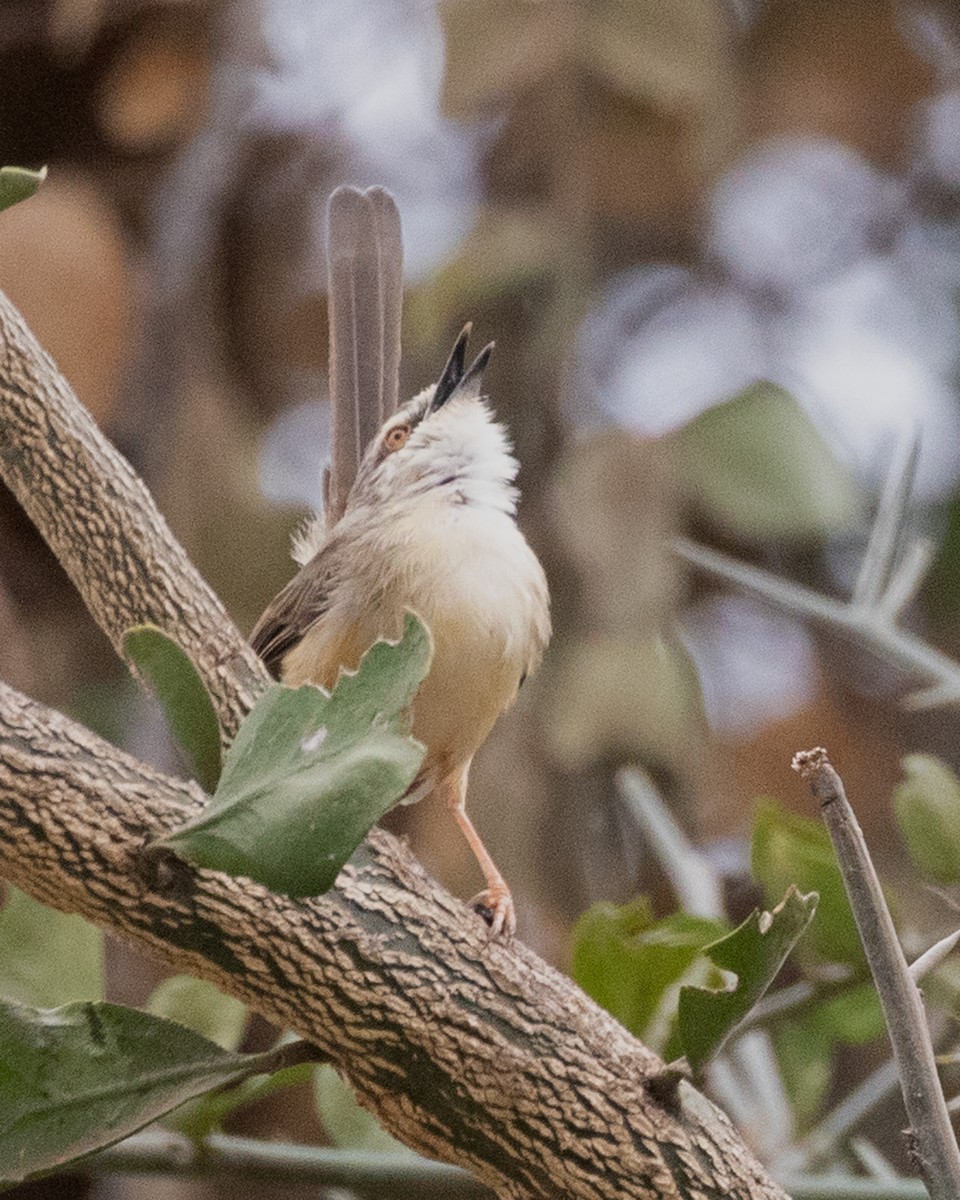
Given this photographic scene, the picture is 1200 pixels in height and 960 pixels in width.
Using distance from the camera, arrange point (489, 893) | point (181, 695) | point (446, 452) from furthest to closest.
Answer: point (446, 452) → point (489, 893) → point (181, 695)

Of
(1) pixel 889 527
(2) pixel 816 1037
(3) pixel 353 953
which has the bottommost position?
(2) pixel 816 1037

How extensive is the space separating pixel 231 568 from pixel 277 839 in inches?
73.7

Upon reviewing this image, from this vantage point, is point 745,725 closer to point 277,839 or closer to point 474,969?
point 474,969

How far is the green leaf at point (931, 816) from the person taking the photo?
1.57 m

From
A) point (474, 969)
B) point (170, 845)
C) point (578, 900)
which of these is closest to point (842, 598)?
point (578, 900)

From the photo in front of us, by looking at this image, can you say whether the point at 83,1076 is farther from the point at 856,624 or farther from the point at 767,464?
the point at 767,464

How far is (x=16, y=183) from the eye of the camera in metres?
1.01

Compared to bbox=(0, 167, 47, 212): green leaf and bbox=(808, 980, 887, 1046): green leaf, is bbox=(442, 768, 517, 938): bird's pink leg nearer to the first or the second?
bbox=(808, 980, 887, 1046): green leaf

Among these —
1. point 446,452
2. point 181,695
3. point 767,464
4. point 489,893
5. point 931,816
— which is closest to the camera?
point 181,695

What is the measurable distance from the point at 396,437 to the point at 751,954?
1000 millimetres

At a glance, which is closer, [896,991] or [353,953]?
[896,991]

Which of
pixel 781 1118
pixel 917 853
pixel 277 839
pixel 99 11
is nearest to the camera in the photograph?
pixel 277 839

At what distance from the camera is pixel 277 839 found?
0.92 metres

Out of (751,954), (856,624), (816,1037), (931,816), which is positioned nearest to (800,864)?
(931,816)
